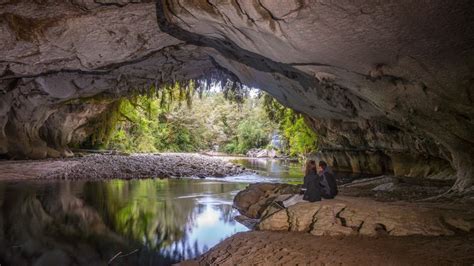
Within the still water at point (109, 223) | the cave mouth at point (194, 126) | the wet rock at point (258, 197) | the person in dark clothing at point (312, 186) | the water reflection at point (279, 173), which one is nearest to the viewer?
the still water at point (109, 223)

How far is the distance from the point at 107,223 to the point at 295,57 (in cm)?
601

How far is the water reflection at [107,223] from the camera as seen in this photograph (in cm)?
618

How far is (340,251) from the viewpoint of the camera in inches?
186

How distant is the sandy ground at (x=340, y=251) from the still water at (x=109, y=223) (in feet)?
4.12

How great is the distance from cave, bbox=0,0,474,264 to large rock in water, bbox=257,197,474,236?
97.6 inches

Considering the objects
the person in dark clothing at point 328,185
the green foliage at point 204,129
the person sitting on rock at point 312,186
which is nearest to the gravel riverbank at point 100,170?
the person in dark clothing at point 328,185

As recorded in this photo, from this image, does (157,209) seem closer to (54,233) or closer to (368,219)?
(54,233)

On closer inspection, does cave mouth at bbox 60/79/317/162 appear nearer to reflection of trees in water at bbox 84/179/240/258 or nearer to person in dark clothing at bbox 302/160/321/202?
reflection of trees in water at bbox 84/179/240/258

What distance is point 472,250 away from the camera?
424cm

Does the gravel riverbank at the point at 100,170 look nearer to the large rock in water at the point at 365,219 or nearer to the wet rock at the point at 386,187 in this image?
the wet rock at the point at 386,187

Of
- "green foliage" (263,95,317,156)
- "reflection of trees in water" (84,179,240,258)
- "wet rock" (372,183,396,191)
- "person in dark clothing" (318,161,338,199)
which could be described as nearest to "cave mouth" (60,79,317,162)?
"green foliage" (263,95,317,156)

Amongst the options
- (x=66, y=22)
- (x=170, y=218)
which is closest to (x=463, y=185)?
(x=170, y=218)

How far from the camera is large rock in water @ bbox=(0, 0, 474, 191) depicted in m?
5.78

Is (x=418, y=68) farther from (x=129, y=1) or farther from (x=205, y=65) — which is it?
(x=205, y=65)
